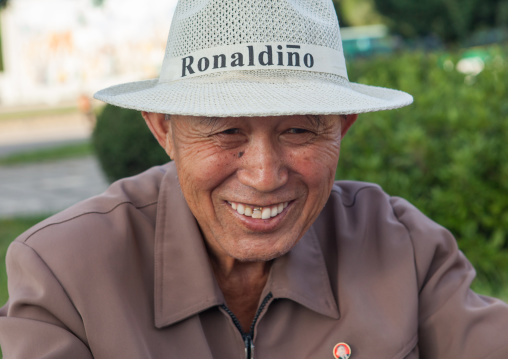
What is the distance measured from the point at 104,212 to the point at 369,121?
118 inches

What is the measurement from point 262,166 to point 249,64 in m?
0.26

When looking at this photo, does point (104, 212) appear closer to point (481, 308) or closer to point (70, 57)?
point (481, 308)

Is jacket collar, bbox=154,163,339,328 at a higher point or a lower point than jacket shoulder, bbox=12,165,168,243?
lower

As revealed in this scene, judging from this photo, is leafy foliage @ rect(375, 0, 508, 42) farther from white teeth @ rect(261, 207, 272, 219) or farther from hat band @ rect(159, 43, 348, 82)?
white teeth @ rect(261, 207, 272, 219)

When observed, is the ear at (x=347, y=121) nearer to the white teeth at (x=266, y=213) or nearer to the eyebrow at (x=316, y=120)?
the eyebrow at (x=316, y=120)

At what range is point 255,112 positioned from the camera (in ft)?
5.38

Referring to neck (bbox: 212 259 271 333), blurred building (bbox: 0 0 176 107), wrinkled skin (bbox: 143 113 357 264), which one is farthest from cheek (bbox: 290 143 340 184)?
blurred building (bbox: 0 0 176 107)

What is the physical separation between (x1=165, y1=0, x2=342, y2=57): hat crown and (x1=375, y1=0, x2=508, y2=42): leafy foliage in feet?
62.0

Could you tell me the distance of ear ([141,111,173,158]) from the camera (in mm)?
2033

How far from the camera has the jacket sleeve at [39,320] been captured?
1674 mm

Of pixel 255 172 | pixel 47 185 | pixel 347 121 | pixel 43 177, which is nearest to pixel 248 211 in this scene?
pixel 255 172

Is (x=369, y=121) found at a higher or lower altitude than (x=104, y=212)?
lower

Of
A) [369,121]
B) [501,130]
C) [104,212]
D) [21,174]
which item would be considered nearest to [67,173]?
[21,174]

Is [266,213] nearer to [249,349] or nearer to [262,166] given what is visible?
[262,166]
